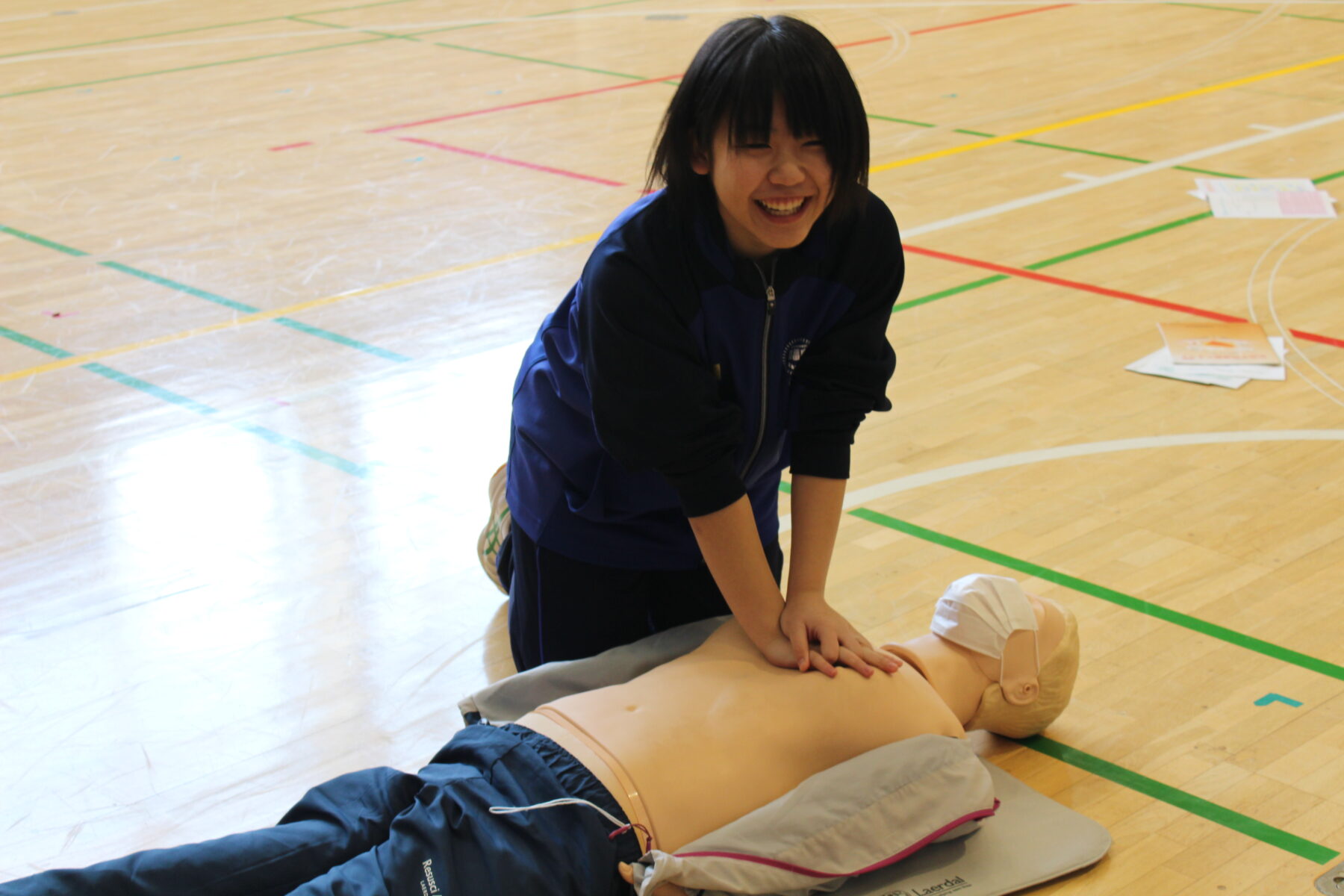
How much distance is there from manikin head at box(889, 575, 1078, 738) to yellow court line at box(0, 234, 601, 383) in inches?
92.0

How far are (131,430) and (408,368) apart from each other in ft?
2.08

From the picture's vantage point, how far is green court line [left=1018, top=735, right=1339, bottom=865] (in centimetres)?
170

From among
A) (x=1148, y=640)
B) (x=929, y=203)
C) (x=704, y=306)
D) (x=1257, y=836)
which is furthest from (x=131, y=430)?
(x=929, y=203)

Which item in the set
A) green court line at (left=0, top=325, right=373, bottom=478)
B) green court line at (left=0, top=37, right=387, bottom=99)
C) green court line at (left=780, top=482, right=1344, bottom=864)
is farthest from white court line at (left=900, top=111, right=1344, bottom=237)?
green court line at (left=0, top=37, right=387, bottom=99)

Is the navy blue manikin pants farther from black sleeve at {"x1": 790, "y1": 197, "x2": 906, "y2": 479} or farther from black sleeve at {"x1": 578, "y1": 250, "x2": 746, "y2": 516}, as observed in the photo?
black sleeve at {"x1": 790, "y1": 197, "x2": 906, "y2": 479}

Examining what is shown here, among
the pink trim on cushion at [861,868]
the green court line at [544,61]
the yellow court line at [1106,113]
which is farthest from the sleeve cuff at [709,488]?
the green court line at [544,61]

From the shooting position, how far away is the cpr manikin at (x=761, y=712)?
158 cm

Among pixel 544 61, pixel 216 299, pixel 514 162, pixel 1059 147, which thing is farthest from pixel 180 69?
pixel 1059 147

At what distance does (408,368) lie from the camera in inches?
132

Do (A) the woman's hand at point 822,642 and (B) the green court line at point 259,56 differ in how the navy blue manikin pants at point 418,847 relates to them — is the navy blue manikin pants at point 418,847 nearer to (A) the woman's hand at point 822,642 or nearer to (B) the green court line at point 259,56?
(A) the woman's hand at point 822,642

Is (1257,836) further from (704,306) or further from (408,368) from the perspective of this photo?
(408,368)

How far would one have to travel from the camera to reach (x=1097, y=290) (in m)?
3.75

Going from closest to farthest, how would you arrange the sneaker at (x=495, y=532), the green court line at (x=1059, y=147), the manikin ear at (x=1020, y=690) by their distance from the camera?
the manikin ear at (x=1020, y=690)
the sneaker at (x=495, y=532)
the green court line at (x=1059, y=147)

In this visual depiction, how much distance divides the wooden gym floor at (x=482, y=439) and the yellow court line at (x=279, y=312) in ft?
0.05
